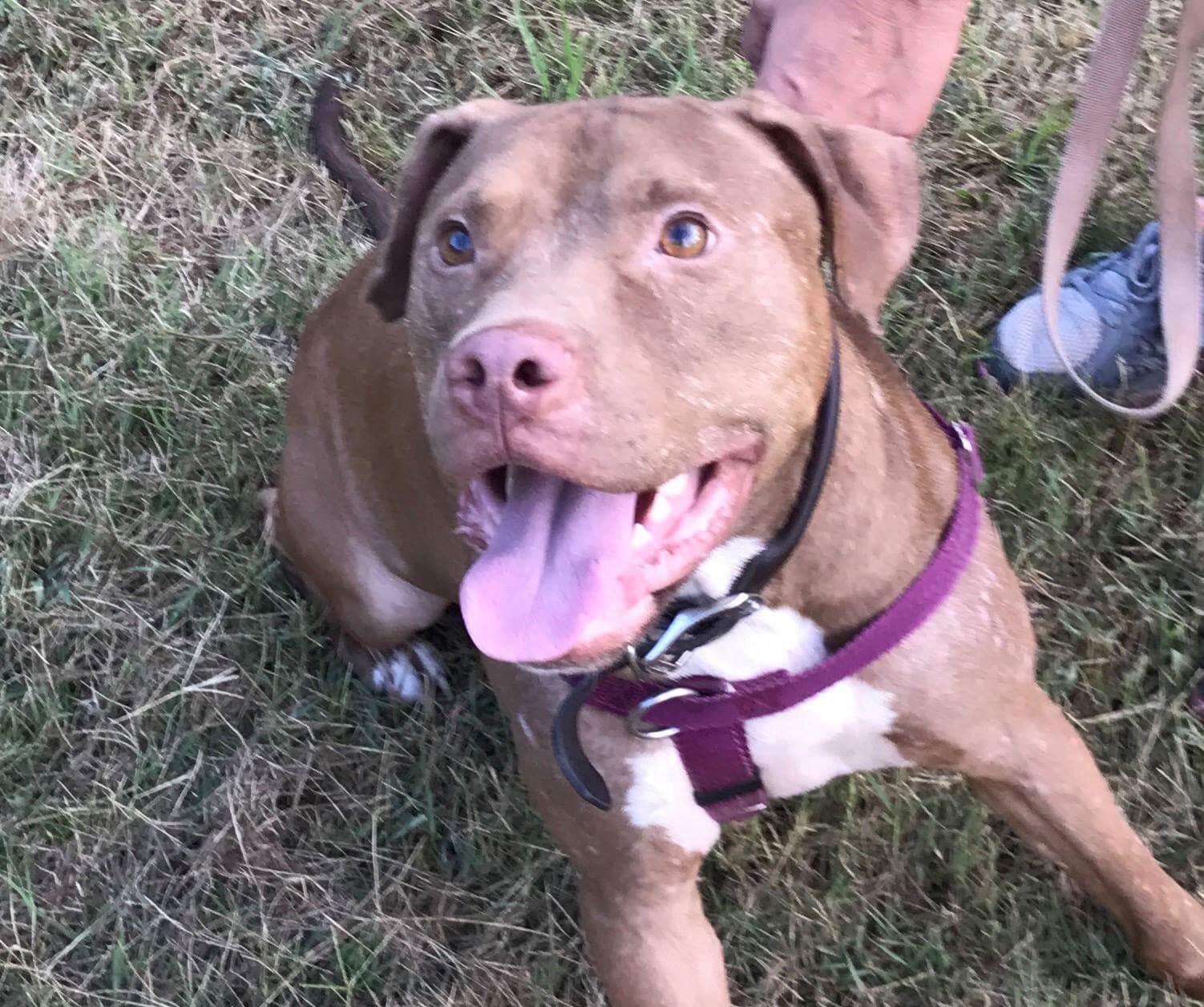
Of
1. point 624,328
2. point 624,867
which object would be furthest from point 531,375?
point 624,867

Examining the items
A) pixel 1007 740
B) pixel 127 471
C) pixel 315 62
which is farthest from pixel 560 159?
pixel 315 62

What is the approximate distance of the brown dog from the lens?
192cm

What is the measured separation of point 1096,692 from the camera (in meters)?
3.43

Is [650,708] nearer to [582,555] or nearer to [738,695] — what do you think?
[738,695]

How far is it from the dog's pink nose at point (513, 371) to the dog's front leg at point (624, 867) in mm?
907

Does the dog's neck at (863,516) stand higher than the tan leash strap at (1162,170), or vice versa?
the tan leash strap at (1162,170)

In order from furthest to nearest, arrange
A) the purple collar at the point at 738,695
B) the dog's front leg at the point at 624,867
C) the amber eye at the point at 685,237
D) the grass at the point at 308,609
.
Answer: the grass at the point at 308,609
the dog's front leg at the point at 624,867
the purple collar at the point at 738,695
the amber eye at the point at 685,237

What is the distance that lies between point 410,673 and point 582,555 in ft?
5.78

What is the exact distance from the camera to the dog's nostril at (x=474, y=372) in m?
1.78

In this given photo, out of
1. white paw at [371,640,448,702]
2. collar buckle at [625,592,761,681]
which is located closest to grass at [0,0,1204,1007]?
white paw at [371,640,448,702]

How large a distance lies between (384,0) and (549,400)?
11.5ft

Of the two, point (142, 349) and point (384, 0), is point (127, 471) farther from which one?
point (384, 0)

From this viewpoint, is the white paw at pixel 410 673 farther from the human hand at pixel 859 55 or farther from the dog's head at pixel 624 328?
the human hand at pixel 859 55

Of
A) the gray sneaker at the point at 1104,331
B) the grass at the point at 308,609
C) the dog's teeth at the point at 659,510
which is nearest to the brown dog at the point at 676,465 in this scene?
the dog's teeth at the point at 659,510
